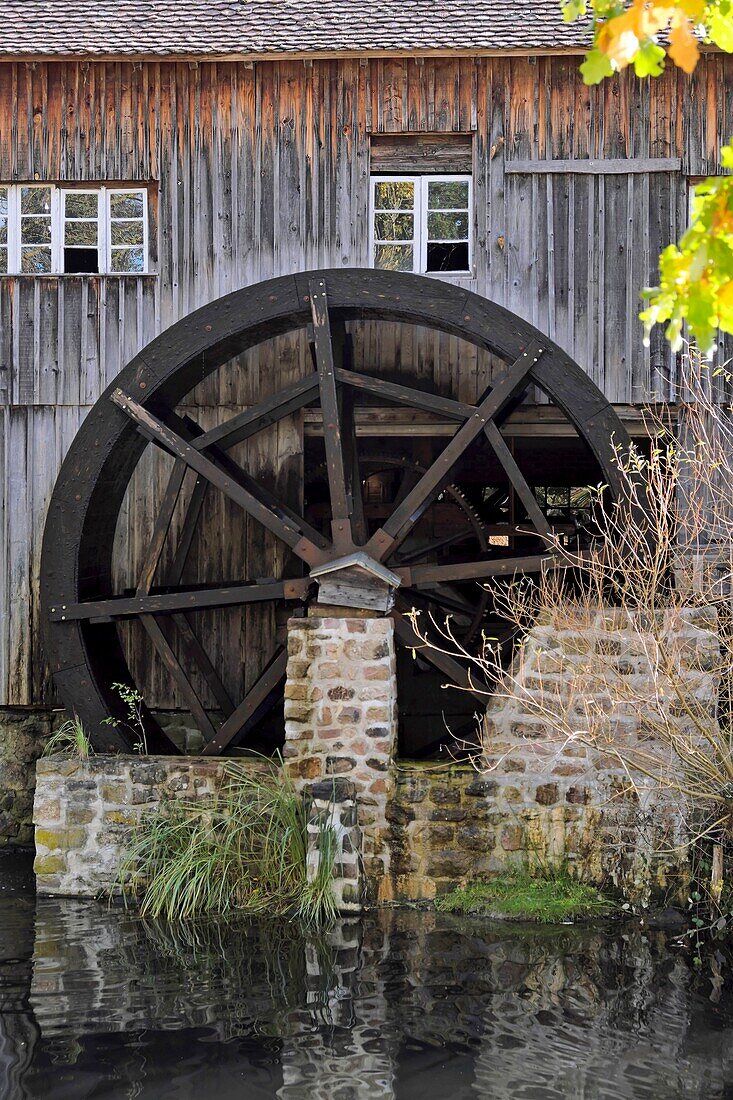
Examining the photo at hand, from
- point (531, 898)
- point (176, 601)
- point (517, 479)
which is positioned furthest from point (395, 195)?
point (531, 898)

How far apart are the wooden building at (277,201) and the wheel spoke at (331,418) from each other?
0.80 metres

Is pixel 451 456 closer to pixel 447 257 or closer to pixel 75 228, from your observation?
pixel 447 257

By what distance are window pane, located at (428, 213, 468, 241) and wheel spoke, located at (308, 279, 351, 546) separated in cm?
118

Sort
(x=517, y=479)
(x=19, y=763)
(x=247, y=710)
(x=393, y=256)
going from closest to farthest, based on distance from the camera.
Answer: (x=517, y=479), (x=247, y=710), (x=393, y=256), (x=19, y=763)

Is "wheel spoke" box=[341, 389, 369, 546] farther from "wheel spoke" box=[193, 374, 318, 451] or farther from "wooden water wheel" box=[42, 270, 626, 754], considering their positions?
"wheel spoke" box=[193, 374, 318, 451]

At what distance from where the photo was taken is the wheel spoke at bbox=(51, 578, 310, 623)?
6.77m

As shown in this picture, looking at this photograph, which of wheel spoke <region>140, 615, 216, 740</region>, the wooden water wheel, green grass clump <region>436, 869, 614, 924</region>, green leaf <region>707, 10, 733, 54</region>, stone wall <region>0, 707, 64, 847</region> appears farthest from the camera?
stone wall <region>0, 707, 64, 847</region>

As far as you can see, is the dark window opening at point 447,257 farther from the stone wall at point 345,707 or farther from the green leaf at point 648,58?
the green leaf at point 648,58

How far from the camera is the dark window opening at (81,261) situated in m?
7.58

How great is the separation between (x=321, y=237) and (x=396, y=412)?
4.22 feet

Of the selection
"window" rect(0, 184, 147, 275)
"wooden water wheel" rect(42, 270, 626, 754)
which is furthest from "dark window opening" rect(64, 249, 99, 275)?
"wooden water wheel" rect(42, 270, 626, 754)

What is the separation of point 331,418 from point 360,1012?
11.1 feet

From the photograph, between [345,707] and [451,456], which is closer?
[345,707]

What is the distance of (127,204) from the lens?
7.56 metres
